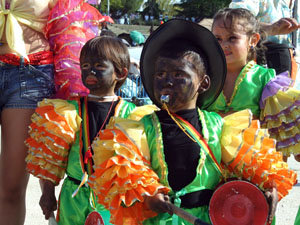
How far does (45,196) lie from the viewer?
2.85m

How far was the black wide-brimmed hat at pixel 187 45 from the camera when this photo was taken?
7.61ft

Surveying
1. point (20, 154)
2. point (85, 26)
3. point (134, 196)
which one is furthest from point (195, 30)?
point (20, 154)

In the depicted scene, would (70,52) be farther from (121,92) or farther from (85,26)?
(121,92)

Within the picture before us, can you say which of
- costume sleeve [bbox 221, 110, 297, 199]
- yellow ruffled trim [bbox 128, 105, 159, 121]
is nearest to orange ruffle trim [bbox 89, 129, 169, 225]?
costume sleeve [bbox 221, 110, 297, 199]

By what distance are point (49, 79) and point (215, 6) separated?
51.4m

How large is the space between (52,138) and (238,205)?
126 cm

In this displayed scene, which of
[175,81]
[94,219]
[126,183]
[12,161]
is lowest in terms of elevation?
[94,219]

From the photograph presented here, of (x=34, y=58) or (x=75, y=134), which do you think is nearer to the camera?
(x=75, y=134)

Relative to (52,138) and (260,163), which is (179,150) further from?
(52,138)

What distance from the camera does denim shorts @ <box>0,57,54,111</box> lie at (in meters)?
3.14

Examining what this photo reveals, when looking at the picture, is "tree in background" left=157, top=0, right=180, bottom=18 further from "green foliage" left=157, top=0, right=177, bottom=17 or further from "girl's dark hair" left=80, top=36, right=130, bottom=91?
"girl's dark hair" left=80, top=36, right=130, bottom=91

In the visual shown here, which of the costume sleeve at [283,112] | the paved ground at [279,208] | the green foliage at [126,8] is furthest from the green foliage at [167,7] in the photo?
the costume sleeve at [283,112]

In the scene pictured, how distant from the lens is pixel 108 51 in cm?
306

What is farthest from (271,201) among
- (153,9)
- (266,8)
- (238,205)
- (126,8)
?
(126,8)
